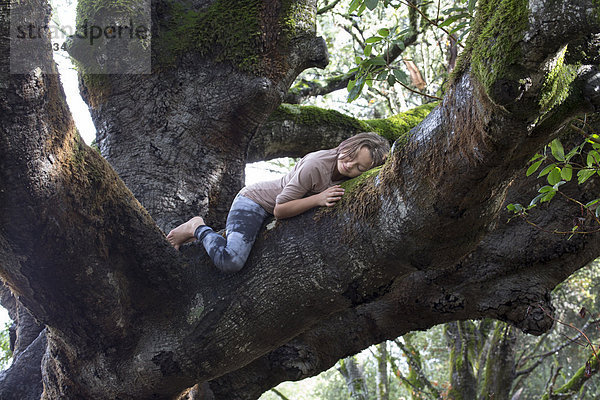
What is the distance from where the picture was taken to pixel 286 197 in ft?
11.0

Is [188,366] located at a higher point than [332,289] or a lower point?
lower

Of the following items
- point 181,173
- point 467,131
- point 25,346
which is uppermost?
point 467,131

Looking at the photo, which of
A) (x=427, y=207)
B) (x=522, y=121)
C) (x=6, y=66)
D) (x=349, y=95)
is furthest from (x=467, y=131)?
(x=6, y=66)

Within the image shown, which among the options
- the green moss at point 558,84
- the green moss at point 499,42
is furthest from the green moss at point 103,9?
the green moss at point 558,84

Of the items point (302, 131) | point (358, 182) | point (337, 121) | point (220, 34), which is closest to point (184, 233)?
point (358, 182)

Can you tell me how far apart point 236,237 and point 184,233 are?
0.67 m

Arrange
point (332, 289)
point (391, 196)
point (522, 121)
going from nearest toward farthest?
point (522, 121)
point (391, 196)
point (332, 289)

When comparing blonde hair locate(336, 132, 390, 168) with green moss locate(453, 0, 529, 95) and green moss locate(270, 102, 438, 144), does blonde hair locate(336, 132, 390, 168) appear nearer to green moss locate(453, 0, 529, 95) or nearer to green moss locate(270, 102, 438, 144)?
green moss locate(453, 0, 529, 95)

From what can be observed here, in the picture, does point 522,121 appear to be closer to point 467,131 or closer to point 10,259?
point 467,131

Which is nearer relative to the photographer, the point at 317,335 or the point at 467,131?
the point at 467,131

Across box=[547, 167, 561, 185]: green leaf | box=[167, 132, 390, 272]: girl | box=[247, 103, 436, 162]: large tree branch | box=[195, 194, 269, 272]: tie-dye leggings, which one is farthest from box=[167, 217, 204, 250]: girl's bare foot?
box=[547, 167, 561, 185]: green leaf

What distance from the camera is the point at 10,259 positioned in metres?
2.94

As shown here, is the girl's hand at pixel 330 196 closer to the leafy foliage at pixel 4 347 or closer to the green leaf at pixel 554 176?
the green leaf at pixel 554 176

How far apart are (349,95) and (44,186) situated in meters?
2.04
